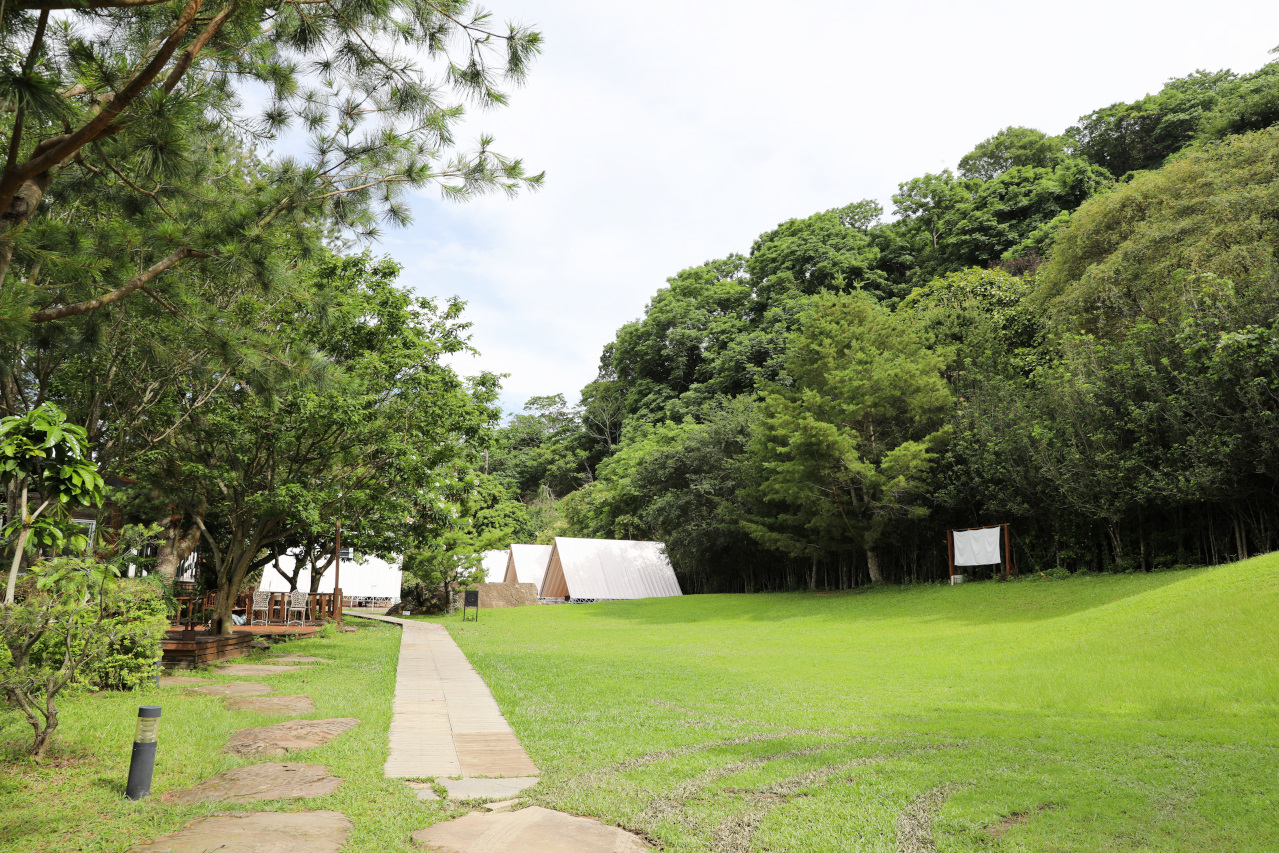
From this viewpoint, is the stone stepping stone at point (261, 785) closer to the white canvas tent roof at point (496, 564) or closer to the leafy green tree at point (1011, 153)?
the white canvas tent roof at point (496, 564)

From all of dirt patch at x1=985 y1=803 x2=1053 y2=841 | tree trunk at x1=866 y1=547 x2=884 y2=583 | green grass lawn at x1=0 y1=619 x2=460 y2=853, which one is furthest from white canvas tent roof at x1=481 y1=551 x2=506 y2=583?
dirt patch at x1=985 y1=803 x2=1053 y2=841

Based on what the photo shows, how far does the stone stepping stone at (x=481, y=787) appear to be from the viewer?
14.5 ft

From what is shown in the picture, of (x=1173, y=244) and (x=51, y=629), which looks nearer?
(x=51, y=629)

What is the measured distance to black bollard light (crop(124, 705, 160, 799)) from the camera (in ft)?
14.3

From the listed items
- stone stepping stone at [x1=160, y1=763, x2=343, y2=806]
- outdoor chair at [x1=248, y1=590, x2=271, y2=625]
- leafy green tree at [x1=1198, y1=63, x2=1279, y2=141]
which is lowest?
stone stepping stone at [x1=160, y1=763, x2=343, y2=806]

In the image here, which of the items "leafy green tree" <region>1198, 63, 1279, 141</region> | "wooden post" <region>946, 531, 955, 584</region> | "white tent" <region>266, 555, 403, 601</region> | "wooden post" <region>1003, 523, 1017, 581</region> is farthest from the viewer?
"white tent" <region>266, 555, 403, 601</region>

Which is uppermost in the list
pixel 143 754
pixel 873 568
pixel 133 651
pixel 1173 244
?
pixel 1173 244

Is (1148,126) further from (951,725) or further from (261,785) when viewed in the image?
(261,785)

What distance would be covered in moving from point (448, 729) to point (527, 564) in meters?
28.5

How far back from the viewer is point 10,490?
7762mm

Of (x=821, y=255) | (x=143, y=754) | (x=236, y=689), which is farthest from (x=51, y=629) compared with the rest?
(x=821, y=255)

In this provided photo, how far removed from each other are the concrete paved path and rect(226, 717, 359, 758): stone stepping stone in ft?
1.62

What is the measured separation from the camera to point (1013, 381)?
22.4m

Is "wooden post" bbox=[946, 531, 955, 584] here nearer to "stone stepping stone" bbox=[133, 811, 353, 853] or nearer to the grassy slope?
the grassy slope
